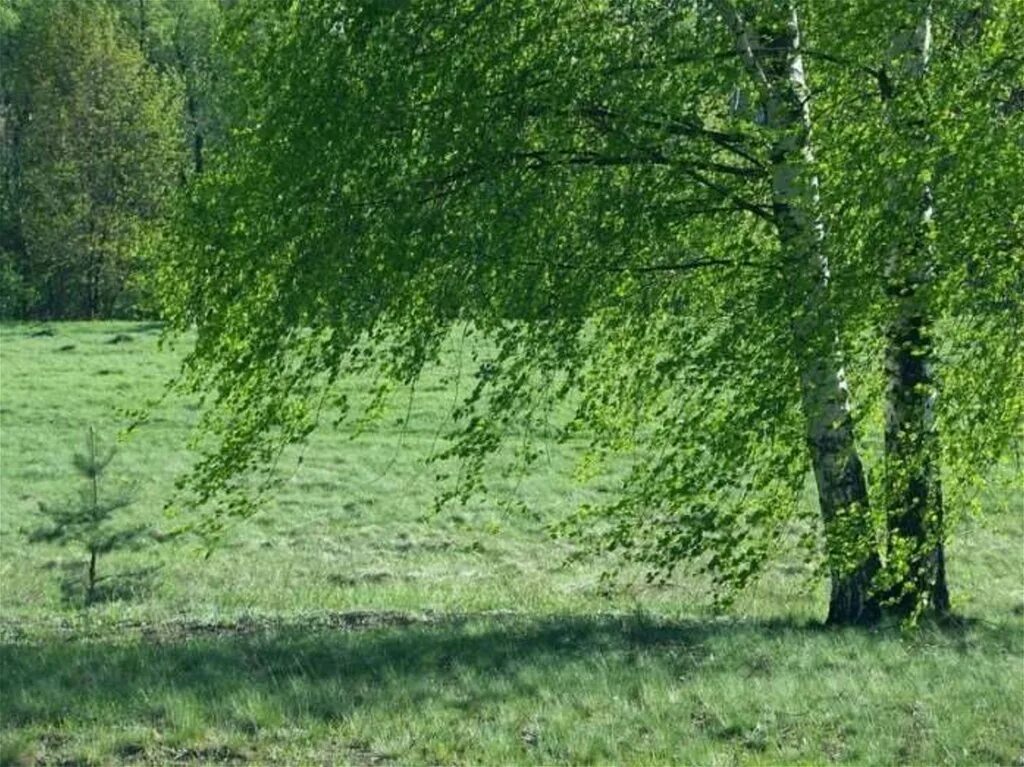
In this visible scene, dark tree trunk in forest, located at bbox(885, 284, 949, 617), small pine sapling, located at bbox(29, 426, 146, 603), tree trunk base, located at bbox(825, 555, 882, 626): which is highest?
dark tree trunk in forest, located at bbox(885, 284, 949, 617)

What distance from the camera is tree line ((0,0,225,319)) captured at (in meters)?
47.4

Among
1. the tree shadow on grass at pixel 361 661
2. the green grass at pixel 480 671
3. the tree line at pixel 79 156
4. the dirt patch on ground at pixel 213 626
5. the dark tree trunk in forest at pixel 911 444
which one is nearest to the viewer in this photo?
the dark tree trunk in forest at pixel 911 444

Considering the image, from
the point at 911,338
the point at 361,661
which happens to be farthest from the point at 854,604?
the point at 361,661

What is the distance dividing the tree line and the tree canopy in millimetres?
36751

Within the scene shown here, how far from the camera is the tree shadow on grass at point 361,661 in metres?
8.36

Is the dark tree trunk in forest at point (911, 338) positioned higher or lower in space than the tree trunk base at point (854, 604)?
higher

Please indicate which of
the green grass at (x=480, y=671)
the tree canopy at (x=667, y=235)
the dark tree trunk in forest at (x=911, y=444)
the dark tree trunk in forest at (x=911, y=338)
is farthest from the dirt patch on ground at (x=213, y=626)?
the dark tree trunk in forest at (x=911, y=338)

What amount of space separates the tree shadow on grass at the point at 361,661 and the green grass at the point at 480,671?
27mm

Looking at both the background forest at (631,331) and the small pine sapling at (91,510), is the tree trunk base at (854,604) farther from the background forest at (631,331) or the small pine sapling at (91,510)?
the small pine sapling at (91,510)

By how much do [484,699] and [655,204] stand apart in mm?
3314

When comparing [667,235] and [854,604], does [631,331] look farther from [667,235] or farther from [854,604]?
[854,604]

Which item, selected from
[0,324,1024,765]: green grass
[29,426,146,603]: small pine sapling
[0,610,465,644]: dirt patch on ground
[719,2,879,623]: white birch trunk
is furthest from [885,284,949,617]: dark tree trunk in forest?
[29,426,146,603]: small pine sapling

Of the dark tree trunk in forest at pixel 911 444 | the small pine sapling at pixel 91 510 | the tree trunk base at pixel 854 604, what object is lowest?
the small pine sapling at pixel 91 510

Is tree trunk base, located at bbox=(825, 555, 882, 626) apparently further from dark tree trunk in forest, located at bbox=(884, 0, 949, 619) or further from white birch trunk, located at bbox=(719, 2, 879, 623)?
dark tree trunk in forest, located at bbox=(884, 0, 949, 619)
